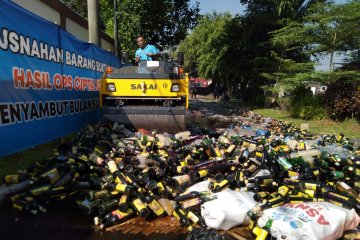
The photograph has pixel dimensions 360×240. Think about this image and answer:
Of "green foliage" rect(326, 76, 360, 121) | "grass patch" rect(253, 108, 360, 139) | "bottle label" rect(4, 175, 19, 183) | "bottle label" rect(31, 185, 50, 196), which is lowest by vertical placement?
"grass patch" rect(253, 108, 360, 139)

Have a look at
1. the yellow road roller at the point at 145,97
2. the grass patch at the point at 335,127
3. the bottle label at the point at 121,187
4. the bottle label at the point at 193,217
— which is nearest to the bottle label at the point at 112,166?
the bottle label at the point at 121,187

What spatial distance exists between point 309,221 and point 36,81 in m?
5.15

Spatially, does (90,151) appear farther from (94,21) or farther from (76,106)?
(94,21)

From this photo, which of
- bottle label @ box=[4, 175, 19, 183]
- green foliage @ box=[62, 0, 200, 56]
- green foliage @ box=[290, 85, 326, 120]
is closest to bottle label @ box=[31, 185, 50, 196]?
bottle label @ box=[4, 175, 19, 183]

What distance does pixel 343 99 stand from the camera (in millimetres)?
14023

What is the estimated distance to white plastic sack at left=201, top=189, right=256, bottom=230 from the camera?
13.3 ft

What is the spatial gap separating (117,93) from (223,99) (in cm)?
2501

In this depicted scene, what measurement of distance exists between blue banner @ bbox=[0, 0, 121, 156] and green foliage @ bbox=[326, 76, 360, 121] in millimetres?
10580

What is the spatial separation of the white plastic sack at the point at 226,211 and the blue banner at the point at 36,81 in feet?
11.0

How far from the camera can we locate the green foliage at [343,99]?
13820 mm

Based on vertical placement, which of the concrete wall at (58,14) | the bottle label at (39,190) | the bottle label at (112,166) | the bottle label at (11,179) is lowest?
the bottle label at (39,190)

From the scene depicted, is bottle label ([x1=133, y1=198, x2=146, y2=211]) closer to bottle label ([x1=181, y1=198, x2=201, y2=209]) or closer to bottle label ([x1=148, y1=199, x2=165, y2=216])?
bottle label ([x1=148, y1=199, x2=165, y2=216])

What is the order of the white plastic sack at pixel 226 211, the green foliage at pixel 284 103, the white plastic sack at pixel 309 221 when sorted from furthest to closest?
the green foliage at pixel 284 103, the white plastic sack at pixel 226 211, the white plastic sack at pixel 309 221

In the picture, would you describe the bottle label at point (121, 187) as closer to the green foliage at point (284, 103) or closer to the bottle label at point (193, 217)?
the bottle label at point (193, 217)
